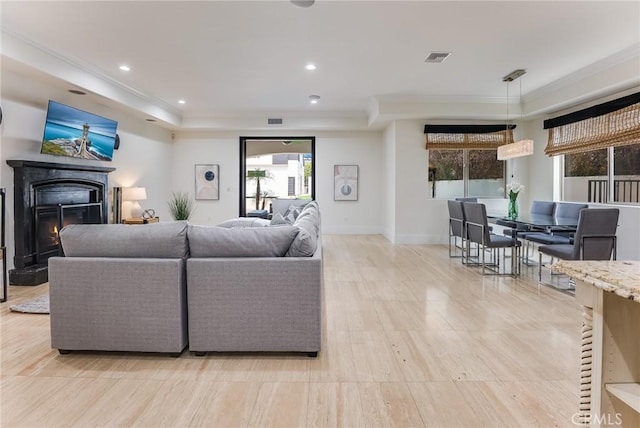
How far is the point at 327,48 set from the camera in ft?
13.6

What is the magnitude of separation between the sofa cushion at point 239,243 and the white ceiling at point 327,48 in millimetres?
2135

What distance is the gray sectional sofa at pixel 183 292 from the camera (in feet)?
7.45

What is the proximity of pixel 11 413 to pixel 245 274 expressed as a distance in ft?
4.27

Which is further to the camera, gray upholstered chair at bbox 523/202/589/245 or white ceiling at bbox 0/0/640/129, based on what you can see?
gray upholstered chair at bbox 523/202/589/245

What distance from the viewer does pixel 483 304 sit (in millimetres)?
3430

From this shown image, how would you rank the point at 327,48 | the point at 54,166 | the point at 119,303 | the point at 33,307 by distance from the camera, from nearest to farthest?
the point at 119,303, the point at 33,307, the point at 327,48, the point at 54,166

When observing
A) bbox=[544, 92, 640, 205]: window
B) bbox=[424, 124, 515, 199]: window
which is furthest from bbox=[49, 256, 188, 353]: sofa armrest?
bbox=[424, 124, 515, 199]: window

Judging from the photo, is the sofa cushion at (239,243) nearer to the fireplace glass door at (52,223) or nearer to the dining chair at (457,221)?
the fireplace glass door at (52,223)

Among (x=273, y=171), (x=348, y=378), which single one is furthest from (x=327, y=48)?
(x=273, y=171)

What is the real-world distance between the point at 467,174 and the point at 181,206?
21.0 ft

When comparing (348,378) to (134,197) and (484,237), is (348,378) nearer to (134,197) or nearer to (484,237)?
(484,237)

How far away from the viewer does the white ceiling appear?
329 cm

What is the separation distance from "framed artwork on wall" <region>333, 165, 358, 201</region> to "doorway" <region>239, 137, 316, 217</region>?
1.75ft

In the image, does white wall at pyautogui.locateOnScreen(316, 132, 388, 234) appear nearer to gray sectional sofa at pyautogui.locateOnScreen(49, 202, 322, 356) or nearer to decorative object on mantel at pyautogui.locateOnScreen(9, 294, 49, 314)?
decorative object on mantel at pyautogui.locateOnScreen(9, 294, 49, 314)
